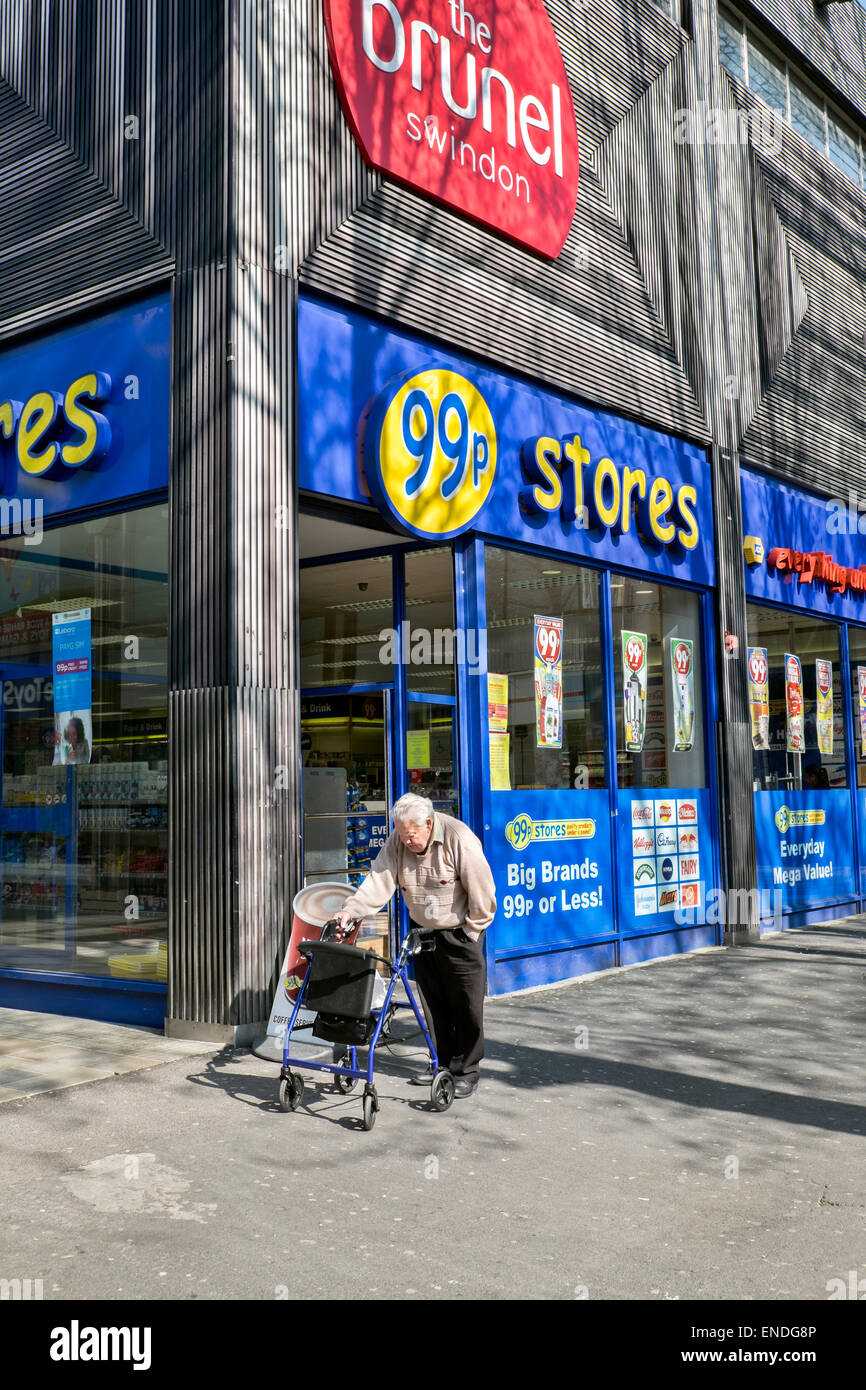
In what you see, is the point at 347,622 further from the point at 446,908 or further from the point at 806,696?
the point at 806,696

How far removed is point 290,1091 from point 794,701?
33.8 ft

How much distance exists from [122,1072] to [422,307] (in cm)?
599

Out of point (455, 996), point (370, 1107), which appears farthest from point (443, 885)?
point (370, 1107)

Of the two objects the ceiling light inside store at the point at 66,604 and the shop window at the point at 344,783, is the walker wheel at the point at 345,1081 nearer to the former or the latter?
the shop window at the point at 344,783

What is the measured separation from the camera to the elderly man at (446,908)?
6164 millimetres

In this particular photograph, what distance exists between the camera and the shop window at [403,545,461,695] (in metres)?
9.63

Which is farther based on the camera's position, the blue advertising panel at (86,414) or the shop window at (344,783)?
the shop window at (344,783)

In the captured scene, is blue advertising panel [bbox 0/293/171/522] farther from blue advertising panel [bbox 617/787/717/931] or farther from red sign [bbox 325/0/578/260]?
blue advertising panel [bbox 617/787/717/931]

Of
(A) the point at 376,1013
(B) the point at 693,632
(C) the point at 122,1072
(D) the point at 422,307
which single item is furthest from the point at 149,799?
(B) the point at 693,632

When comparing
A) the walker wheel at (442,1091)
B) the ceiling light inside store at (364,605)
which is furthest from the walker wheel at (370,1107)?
the ceiling light inside store at (364,605)

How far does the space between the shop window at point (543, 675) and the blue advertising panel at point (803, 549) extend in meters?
3.56

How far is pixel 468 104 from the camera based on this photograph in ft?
32.6

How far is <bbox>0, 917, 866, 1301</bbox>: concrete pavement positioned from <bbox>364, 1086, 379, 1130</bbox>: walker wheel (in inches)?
3.9

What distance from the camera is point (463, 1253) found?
4121 mm
